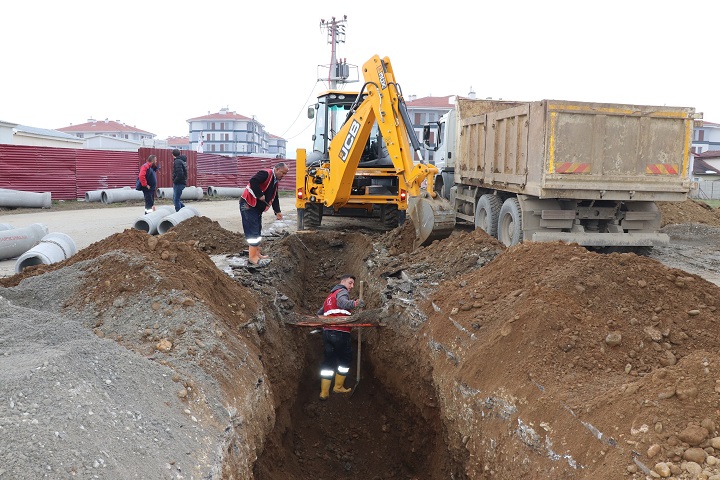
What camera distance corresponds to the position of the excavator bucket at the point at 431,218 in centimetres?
934

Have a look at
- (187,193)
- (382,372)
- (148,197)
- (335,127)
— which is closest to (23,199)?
(187,193)

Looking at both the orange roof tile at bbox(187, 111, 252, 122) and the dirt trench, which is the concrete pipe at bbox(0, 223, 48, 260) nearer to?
the dirt trench

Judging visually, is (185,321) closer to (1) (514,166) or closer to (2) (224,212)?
(1) (514,166)

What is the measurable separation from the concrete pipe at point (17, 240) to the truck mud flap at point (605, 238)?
28.9ft

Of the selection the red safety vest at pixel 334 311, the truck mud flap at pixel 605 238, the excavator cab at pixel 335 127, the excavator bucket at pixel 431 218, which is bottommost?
the red safety vest at pixel 334 311

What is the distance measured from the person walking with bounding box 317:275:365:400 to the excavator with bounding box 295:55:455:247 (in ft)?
8.86

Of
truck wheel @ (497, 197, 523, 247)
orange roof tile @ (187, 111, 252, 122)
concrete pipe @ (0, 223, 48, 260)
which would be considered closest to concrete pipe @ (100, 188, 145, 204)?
concrete pipe @ (0, 223, 48, 260)

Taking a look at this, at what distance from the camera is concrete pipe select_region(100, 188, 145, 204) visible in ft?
70.5

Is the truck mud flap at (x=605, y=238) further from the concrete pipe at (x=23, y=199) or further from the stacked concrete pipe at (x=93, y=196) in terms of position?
the stacked concrete pipe at (x=93, y=196)

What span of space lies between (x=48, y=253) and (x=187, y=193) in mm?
16357

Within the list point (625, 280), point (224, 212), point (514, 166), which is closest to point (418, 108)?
point (224, 212)

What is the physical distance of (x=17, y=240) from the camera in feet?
33.1

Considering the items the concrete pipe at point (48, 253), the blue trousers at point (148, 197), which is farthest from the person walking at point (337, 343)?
the blue trousers at point (148, 197)

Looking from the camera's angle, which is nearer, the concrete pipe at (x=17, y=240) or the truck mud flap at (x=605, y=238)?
the truck mud flap at (x=605, y=238)
